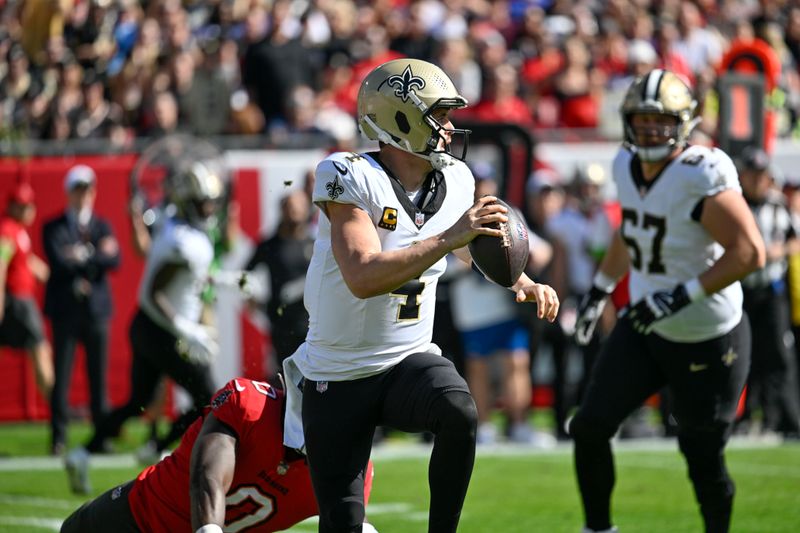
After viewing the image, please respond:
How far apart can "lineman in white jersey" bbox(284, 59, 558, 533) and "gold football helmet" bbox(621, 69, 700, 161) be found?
157 cm

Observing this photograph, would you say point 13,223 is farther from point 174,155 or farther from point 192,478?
point 192,478

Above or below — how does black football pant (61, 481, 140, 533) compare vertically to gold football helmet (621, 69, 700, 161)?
below

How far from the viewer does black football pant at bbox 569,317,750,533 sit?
18.3ft

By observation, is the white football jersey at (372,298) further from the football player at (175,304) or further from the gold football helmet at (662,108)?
the football player at (175,304)

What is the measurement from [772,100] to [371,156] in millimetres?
8422

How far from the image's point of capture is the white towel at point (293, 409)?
4504mm

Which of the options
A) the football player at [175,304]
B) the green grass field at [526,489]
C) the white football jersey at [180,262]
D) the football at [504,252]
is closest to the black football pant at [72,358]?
the green grass field at [526,489]

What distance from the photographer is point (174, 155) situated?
11.0m

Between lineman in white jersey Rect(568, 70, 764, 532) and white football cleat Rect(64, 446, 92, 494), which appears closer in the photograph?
lineman in white jersey Rect(568, 70, 764, 532)

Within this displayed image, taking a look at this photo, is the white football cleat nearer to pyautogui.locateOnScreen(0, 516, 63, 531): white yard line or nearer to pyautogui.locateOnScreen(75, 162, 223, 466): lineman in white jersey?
pyautogui.locateOnScreen(75, 162, 223, 466): lineman in white jersey

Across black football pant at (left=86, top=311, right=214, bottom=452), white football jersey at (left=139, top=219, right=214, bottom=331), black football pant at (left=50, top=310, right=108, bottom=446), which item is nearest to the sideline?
black football pant at (left=50, top=310, right=108, bottom=446)

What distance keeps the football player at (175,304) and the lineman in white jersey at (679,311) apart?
2.95 meters

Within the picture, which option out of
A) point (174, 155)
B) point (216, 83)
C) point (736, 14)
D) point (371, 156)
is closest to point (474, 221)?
point (371, 156)

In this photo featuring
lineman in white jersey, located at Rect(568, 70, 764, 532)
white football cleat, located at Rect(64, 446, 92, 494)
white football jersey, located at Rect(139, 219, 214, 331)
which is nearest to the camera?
lineman in white jersey, located at Rect(568, 70, 764, 532)
